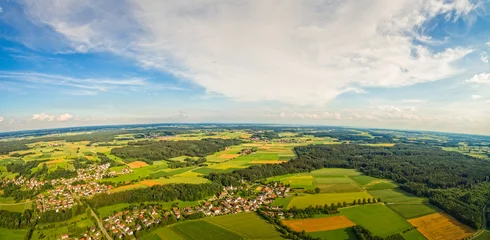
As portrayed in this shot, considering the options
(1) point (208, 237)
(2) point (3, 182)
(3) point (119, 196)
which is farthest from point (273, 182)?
(2) point (3, 182)

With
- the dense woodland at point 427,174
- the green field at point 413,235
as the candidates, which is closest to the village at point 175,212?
the dense woodland at point 427,174

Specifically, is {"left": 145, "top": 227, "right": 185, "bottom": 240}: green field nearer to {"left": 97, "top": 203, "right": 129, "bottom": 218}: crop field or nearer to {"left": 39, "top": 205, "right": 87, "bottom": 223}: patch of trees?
{"left": 97, "top": 203, "right": 129, "bottom": 218}: crop field

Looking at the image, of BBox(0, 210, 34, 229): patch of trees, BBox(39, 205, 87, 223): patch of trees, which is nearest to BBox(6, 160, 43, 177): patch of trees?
BBox(0, 210, 34, 229): patch of trees

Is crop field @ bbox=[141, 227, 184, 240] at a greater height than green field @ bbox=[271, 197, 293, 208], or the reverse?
green field @ bbox=[271, 197, 293, 208]

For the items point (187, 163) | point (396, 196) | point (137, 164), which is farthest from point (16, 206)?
point (396, 196)

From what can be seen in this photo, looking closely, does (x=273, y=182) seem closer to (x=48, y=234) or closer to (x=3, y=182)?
(x=48, y=234)
